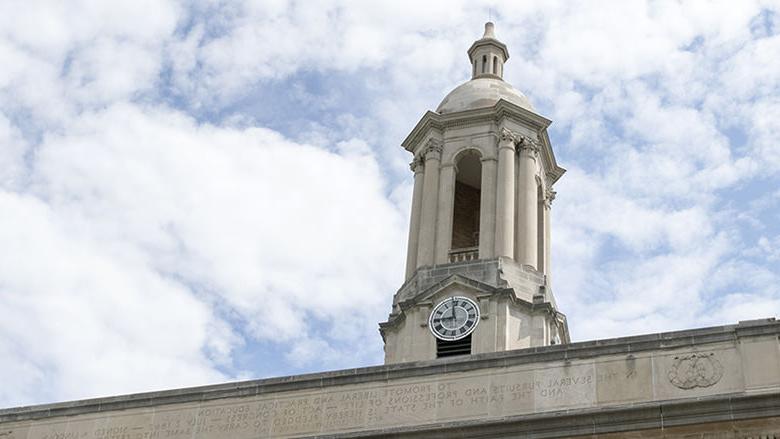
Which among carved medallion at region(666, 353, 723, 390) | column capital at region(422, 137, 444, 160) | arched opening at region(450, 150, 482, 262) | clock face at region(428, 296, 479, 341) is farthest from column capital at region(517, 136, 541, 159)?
carved medallion at region(666, 353, 723, 390)

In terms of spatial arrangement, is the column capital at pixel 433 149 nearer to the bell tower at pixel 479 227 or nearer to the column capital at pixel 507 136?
the bell tower at pixel 479 227

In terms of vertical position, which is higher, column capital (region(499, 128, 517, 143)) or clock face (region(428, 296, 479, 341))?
column capital (region(499, 128, 517, 143))

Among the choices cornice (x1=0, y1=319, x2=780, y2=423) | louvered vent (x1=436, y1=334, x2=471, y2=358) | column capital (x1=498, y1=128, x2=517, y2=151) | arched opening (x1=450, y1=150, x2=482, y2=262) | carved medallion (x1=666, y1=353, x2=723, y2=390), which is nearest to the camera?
carved medallion (x1=666, y1=353, x2=723, y2=390)

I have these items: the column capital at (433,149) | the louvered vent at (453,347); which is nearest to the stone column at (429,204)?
the column capital at (433,149)

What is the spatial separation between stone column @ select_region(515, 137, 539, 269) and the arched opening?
4.74 feet

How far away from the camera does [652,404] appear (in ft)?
84.7

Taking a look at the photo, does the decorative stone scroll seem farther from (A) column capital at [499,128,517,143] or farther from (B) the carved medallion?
(B) the carved medallion

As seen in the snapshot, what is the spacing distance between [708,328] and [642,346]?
1227 millimetres

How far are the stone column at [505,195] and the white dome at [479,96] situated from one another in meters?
1.69

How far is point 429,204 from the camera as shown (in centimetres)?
4456

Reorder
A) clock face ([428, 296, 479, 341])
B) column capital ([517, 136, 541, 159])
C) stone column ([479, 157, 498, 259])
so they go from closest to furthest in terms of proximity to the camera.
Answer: clock face ([428, 296, 479, 341]) < stone column ([479, 157, 498, 259]) < column capital ([517, 136, 541, 159])

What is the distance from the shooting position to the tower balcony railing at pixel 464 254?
4319 centimetres

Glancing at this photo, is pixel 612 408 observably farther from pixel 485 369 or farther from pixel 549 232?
pixel 549 232

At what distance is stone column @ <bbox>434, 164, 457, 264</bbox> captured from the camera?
4312 cm
